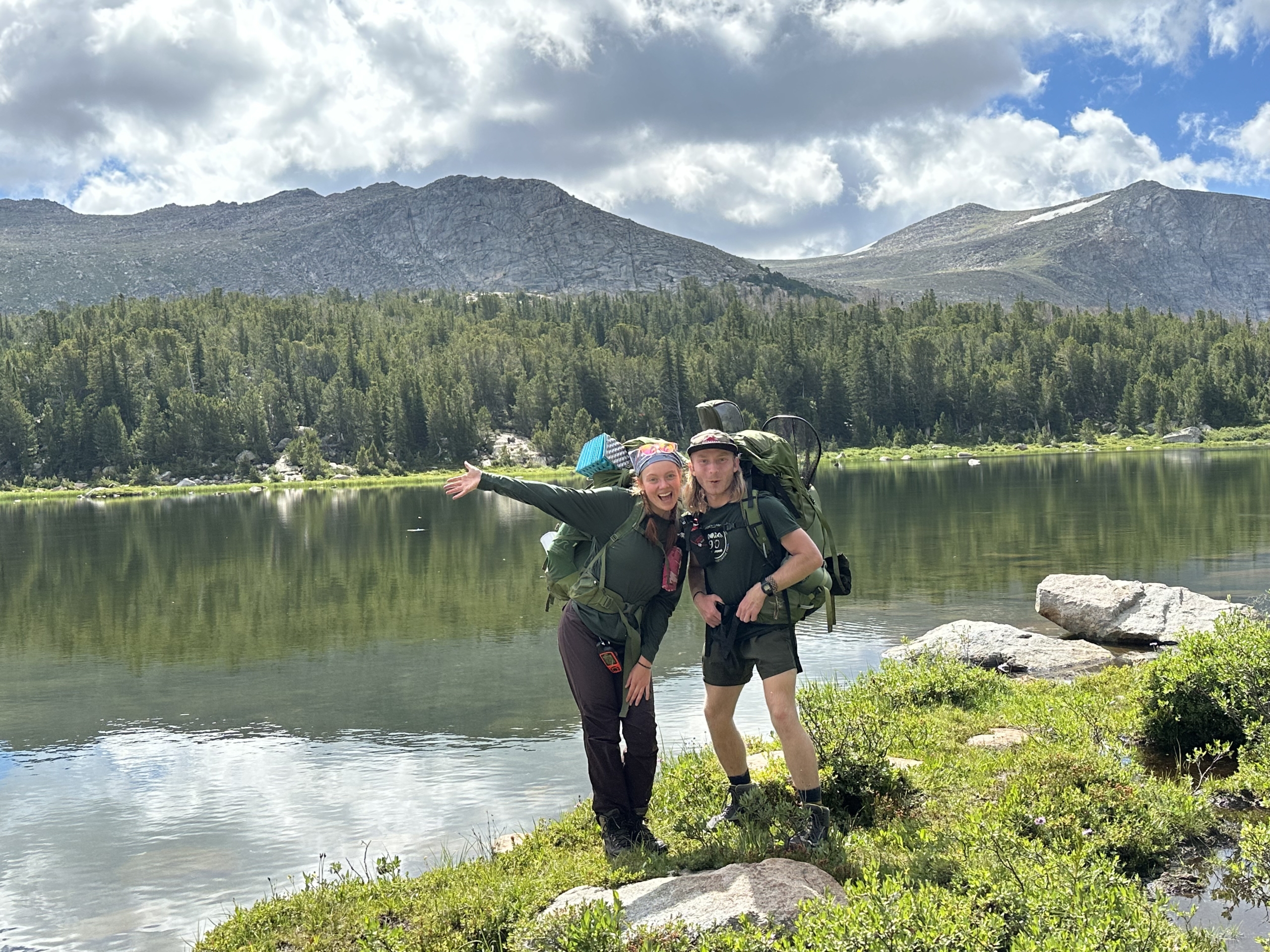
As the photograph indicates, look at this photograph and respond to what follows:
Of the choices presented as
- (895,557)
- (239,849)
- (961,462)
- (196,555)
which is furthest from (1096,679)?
(961,462)

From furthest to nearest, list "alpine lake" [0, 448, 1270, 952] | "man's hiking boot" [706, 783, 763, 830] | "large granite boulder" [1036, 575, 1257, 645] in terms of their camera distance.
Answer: "large granite boulder" [1036, 575, 1257, 645] → "alpine lake" [0, 448, 1270, 952] → "man's hiking boot" [706, 783, 763, 830]

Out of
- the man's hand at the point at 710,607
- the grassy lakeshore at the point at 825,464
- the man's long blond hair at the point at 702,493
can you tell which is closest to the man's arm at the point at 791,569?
the man's hand at the point at 710,607

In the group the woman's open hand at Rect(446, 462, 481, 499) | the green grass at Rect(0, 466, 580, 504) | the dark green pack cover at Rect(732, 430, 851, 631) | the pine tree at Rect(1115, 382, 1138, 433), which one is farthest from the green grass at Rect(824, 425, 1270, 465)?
the woman's open hand at Rect(446, 462, 481, 499)

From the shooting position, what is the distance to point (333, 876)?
9750mm

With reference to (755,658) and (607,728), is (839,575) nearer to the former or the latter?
(755,658)

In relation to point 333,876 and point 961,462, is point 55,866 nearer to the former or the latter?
point 333,876

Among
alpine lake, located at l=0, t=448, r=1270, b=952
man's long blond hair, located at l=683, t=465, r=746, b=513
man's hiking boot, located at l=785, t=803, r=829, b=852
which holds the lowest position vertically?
alpine lake, located at l=0, t=448, r=1270, b=952

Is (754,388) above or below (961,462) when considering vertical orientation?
above

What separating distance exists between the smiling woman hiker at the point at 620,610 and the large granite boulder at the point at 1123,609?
13583mm

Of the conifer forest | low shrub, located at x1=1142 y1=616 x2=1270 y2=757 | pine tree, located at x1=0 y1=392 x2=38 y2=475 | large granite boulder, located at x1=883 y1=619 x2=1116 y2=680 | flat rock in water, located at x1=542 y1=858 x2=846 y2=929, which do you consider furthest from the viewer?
the conifer forest

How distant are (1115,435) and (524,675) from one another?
15622 centimetres

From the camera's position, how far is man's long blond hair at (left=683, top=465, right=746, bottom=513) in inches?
304

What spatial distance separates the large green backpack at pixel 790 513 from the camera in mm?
7605

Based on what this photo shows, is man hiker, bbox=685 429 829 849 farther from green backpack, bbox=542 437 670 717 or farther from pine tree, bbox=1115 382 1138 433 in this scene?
pine tree, bbox=1115 382 1138 433
